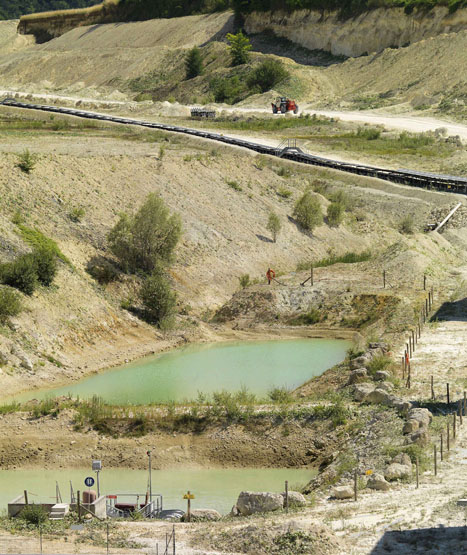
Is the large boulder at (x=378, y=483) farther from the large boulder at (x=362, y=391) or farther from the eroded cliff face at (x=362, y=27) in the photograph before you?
the eroded cliff face at (x=362, y=27)

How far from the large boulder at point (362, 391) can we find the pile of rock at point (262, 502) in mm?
8689

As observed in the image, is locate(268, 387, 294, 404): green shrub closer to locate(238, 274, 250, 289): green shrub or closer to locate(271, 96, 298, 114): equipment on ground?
locate(238, 274, 250, 289): green shrub

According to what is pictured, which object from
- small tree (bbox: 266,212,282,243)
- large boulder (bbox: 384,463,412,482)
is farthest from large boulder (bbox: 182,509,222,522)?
small tree (bbox: 266,212,282,243)

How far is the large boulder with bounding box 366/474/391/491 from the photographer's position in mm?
23781

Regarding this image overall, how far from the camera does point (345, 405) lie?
103ft

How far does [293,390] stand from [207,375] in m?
3.70

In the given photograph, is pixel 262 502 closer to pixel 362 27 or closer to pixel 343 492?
pixel 343 492

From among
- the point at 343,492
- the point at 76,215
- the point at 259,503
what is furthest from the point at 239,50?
the point at 259,503

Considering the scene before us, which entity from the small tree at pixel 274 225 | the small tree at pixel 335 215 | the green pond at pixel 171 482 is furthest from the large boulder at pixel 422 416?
the small tree at pixel 335 215

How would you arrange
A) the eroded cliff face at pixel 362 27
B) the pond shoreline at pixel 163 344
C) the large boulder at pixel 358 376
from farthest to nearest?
the eroded cliff face at pixel 362 27, the pond shoreline at pixel 163 344, the large boulder at pixel 358 376

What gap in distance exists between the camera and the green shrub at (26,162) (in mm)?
49719

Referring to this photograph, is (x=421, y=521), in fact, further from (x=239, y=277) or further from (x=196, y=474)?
(x=239, y=277)

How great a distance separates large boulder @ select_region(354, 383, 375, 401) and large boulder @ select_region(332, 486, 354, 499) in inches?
313

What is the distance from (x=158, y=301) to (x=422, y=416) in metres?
17.8
